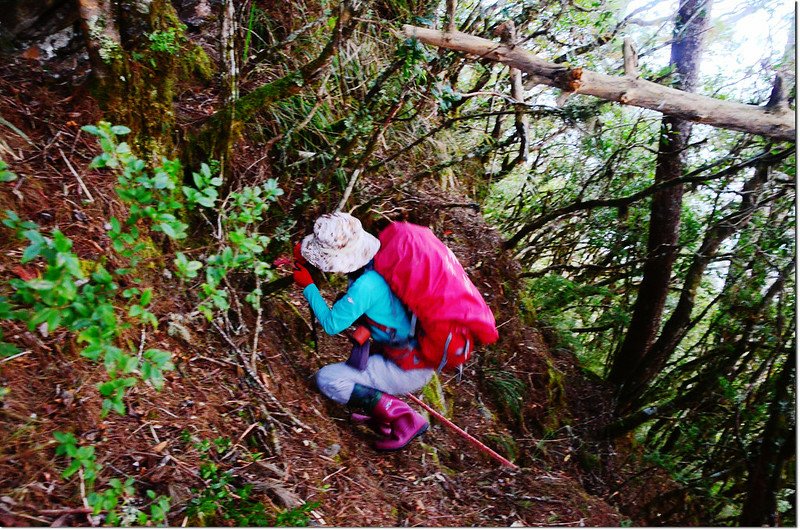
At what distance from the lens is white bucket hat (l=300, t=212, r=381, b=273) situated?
3389 millimetres

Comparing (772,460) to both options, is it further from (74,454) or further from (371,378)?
(74,454)

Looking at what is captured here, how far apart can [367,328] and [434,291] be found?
658mm

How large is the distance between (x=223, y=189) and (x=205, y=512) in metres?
2.37

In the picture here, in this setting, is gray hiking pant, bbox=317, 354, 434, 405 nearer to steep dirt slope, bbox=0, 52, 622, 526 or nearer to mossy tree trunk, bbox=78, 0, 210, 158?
steep dirt slope, bbox=0, 52, 622, 526

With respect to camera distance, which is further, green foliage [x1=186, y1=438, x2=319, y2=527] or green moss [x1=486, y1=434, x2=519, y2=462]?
green moss [x1=486, y1=434, x2=519, y2=462]

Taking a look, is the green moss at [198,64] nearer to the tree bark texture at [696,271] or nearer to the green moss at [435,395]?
the green moss at [435,395]

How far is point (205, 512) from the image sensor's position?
2.62m

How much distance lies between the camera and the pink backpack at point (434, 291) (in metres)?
3.50

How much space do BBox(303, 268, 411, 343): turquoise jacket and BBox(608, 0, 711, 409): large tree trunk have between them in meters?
3.98

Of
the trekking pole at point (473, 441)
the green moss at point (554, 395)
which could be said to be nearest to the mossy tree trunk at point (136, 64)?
the trekking pole at point (473, 441)

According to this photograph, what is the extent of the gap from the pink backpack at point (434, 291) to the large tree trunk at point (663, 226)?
3.70 m

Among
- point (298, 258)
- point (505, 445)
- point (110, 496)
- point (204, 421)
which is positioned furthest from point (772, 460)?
point (110, 496)

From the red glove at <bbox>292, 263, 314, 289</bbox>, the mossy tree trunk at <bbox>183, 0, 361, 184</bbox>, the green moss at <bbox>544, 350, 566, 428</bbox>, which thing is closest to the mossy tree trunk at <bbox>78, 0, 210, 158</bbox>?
the mossy tree trunk at <bbox>183, 0, 361, 184</bbox>

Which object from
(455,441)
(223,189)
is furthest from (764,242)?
(223,189)
